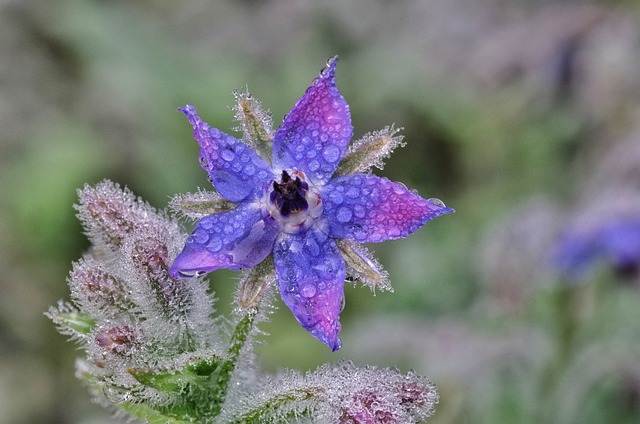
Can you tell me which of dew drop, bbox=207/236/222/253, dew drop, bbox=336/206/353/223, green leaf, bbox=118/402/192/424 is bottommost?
green leaf, bbox=118/402/192/424

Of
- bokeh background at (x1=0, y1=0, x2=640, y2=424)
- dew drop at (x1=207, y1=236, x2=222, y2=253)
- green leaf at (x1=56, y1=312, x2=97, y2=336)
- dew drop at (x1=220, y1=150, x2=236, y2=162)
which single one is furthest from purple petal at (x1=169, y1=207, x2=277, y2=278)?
bokeh background at (x1=0, y1=0, x2=640, y2=424)

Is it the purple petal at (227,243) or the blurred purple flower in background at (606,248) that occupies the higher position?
the blurred purple flower in background at (606,248)

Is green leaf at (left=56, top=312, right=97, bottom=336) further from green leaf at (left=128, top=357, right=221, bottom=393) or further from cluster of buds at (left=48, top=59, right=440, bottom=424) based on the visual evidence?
green leaf at (left=128, top=357, right=221, bottom=393)

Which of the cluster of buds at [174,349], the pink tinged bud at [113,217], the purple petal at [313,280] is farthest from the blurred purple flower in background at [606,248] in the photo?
the pink tinged bud at [113,217]

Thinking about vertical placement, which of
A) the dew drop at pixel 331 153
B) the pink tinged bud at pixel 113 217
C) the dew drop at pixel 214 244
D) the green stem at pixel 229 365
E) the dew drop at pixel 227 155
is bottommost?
the green stem at pixel 229 365

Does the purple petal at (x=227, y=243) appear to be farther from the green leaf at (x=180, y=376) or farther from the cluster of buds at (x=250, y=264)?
the green leaf at (x=180, y=376)

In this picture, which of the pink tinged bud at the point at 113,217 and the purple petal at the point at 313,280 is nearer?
the purple petal at the point at 313,280

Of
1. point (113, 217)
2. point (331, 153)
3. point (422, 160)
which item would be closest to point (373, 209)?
point (331, 153)
